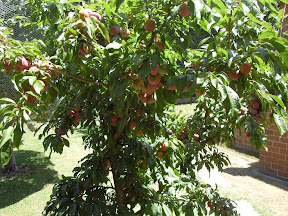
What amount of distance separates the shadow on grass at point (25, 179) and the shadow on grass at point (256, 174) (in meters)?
3.25

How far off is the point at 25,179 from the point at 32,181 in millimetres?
158

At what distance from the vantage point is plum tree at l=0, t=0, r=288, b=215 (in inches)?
32.9

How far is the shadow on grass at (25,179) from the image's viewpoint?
3968mm

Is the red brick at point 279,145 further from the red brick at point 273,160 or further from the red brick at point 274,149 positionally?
the red brick at point 273,160

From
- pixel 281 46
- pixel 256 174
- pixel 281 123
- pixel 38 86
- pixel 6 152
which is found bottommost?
pixel 256 174

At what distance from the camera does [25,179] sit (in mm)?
4555

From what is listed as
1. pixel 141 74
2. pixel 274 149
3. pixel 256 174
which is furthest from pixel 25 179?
pixel 141 74

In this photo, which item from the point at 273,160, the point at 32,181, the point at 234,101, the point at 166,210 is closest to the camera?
the point at 234,101

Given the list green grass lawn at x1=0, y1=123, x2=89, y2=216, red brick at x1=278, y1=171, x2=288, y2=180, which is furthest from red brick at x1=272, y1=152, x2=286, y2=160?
green grass lawn at x1=0, y1=123, x2=89, y2=216

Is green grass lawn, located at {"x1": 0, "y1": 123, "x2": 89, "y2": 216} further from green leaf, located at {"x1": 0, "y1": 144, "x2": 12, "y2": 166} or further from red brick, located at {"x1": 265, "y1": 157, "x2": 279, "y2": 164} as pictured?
red brick, located at {"x1": 265, "y1": 157, "x2": 279, "y2": 164}

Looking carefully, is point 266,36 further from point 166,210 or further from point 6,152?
point 166,210

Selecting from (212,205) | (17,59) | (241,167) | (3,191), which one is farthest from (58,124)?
(241,167)

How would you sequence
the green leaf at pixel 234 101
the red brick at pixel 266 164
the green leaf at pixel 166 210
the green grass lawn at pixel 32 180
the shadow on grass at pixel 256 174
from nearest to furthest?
the green leaf at pixel 234 101, the green leaf at pixel 166 210, the green grass lawn at pixel 32 180, the shadow on grass at pixel 256 174, the red brick at pixel 266 164

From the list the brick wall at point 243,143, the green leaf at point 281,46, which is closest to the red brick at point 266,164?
the brick wall at point 243,143
